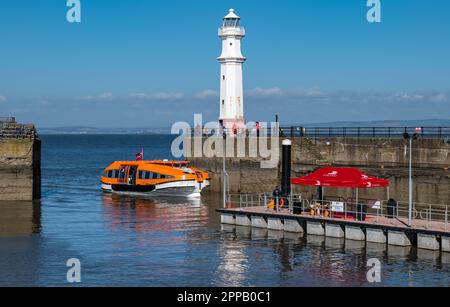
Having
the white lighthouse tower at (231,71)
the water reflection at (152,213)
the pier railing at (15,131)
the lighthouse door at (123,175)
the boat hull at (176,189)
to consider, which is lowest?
the water reflection at (152,213)

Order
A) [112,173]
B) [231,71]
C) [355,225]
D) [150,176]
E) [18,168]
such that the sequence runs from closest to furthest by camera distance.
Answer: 1. [355,225]
2. [18,168]
3. [150,176]
4. [112,173]
5. [231,71]

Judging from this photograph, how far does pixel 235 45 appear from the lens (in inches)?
2557

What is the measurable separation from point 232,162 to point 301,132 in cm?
636

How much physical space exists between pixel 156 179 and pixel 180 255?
24382 millimetres

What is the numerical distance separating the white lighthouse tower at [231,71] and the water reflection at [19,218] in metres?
20.9

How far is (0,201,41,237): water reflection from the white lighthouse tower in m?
20.9

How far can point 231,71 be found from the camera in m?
64.9

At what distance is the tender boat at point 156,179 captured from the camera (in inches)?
2162

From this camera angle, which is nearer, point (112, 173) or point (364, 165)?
point (364, 165)

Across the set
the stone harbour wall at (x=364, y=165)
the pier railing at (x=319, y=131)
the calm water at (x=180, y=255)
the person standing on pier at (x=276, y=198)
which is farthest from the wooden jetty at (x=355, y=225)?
the pier railing at (x=319, y=131)

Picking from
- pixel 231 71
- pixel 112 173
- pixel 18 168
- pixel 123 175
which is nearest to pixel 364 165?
pixel 231 71

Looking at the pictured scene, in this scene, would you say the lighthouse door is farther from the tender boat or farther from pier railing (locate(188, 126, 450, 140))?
pier railing (locate(188, 126, 450, 140))

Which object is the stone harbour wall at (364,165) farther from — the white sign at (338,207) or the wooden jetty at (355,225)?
the white sign at (338,207)

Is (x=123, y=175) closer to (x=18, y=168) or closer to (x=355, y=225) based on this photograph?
(x=18, y=168)
